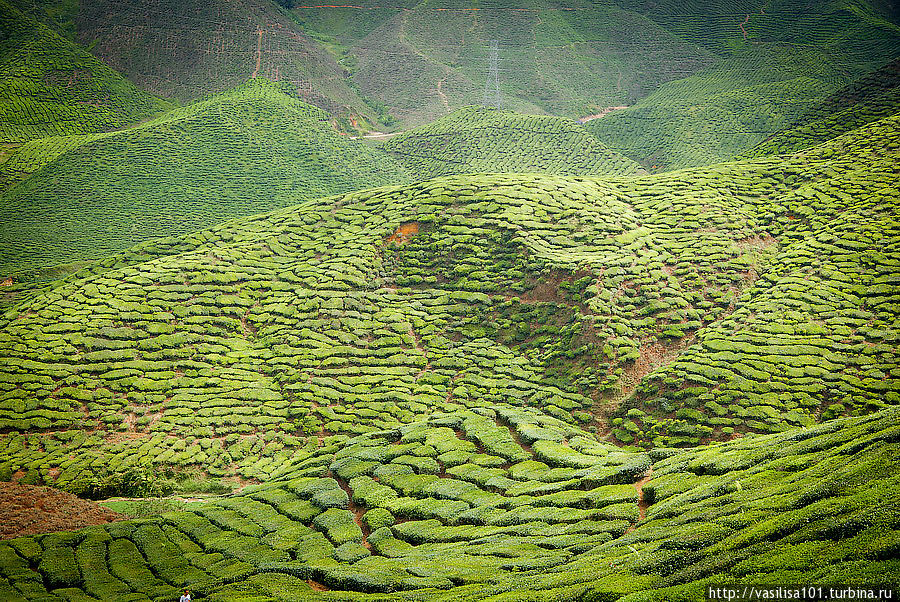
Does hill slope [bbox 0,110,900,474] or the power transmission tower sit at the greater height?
the power transmission tower

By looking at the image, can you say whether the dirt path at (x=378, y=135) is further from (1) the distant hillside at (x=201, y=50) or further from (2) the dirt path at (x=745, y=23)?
(2) the dirt path at (x=745, y=23)

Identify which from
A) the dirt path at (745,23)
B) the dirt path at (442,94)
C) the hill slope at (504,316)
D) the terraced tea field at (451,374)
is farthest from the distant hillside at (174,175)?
the dirt path at (745,23)

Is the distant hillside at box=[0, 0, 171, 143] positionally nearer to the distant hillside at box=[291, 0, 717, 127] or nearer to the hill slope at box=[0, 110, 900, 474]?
the distant hillside at box=[291, 0, 717, 127]

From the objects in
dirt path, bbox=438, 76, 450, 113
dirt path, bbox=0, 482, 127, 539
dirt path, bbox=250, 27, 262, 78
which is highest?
dirt path, bbox=250, 27, 262, 78

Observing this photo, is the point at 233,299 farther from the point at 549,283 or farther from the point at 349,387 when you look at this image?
the point at 549,283

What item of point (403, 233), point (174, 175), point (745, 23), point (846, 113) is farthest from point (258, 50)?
point (745, 23)

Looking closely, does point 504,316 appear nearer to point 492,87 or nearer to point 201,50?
point 492,87

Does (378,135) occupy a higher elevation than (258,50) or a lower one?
lower

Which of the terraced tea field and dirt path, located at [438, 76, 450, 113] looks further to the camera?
dirt path, located at [438, 76, 450, 113]

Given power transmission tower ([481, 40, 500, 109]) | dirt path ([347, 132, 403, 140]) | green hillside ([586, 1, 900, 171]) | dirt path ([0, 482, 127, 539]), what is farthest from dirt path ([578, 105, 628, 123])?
dirt path ([0, 482, 127, 539])
